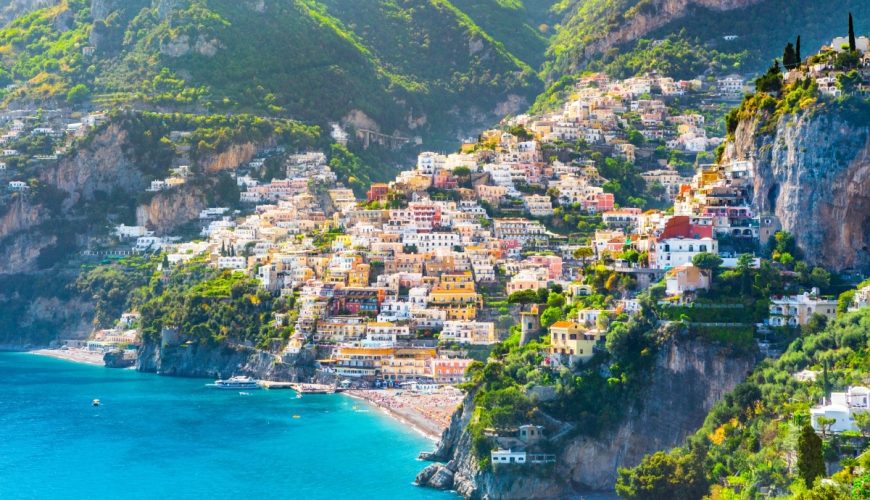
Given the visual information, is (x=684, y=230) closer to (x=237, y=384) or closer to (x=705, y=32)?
(x=237, y=384)

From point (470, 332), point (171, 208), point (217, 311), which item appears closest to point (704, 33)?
point (171, 208)

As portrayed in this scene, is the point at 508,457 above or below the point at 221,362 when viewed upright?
below

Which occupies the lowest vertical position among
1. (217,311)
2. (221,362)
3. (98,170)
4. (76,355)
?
(221,362)

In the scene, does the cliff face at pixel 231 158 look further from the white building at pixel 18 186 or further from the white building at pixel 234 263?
the white building at pixel 234 263

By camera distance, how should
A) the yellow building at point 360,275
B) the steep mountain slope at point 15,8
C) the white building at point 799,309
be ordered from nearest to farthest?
1. the white building at point 799,309
2. the yellow building at point 360,275
3. the steep mountain slope at point 15,8

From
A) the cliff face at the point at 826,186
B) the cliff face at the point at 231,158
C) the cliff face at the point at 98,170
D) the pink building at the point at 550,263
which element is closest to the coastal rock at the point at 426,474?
the cliff face at the point at 826,186

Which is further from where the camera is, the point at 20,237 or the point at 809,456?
the point at 20,237

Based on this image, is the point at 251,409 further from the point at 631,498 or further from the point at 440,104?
the point at 440,104

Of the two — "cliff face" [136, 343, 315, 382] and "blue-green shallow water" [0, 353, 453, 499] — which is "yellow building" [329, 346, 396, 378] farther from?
"blue-green shallow water" [0, 353, 453, 499]
